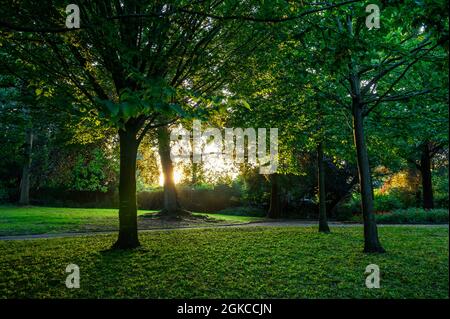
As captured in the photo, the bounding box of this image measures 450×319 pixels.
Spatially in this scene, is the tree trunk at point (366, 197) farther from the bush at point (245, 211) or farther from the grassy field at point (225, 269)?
the bush at point (245, 211)

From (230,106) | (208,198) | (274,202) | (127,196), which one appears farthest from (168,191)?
(230,106)

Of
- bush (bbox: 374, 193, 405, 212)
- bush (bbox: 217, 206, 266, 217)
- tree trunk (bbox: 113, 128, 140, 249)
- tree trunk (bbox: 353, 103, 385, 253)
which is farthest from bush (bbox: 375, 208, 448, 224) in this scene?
tree trunk (bbox: 113, 128, 140, 249)

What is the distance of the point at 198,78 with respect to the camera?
11766mm

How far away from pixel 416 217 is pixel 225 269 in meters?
17.7

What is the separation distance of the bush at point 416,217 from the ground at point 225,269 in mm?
9245

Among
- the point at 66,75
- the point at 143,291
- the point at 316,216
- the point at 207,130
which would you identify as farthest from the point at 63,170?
the point at 316,216

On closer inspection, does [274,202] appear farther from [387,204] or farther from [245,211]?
[387,204]

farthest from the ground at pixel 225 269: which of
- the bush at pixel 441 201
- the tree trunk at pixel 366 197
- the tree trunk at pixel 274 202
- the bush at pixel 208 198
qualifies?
the bush at pixel 208 198

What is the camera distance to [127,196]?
1093 cm

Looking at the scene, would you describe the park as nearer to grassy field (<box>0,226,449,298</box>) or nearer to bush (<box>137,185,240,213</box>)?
grassy field (<box>0,226,449,298</box>)

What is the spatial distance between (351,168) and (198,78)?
19.5m

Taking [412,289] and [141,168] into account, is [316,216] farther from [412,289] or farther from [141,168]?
[412,289]

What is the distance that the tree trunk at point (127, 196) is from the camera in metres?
10.9

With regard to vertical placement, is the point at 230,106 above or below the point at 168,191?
above
